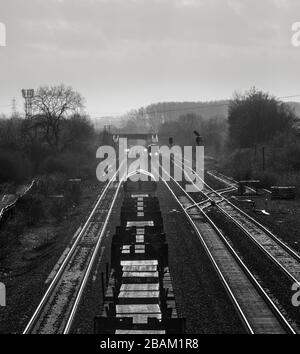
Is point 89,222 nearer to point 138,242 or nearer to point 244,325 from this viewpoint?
point 138,242

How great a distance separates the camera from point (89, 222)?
22.3m

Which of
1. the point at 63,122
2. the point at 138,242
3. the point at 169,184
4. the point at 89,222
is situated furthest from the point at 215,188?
the point at 63,122

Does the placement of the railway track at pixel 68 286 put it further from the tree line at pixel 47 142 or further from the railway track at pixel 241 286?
the tree line at pixel 47 142

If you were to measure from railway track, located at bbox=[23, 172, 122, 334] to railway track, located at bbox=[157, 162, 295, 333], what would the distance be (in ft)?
13.7

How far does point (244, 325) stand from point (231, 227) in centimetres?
1006

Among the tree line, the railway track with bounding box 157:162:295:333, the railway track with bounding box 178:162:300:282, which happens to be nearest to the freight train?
the railway track with bounding box 157:162:295:333

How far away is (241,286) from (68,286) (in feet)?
16.6

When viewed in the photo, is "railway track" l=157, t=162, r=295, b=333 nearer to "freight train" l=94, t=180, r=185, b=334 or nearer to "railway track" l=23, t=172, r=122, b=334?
"freight train" l=94, t=180, r=185, b=334

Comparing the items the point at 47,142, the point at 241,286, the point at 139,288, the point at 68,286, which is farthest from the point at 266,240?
the point at 47,142

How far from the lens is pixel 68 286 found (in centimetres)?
1338

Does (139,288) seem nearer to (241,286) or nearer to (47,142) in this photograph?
(241,286)

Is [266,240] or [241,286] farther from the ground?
[266,240]

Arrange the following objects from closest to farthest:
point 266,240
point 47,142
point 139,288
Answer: point 139,288 < point 266,240 < point 47,142

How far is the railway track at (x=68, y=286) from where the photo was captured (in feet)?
35.4
